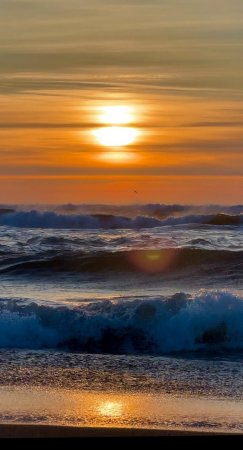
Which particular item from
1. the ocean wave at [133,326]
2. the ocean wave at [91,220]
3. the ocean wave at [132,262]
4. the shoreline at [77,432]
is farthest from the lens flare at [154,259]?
the ocean wave at [91,220]

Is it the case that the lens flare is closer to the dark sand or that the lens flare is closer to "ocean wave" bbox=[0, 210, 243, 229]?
the dark sand

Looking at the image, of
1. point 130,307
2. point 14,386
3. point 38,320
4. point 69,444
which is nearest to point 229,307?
point 130,307

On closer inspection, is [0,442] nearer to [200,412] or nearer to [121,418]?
[121,418]

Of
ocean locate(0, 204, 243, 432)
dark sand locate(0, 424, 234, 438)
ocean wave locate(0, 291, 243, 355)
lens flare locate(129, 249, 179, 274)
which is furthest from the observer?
lens flare locate(129, 249, 179, 274)

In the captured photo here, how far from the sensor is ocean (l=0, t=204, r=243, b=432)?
7582 mm

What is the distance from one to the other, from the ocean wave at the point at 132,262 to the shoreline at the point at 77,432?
13.6 metres

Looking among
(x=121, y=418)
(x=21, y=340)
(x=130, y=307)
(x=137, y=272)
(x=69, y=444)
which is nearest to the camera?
(x=69, y=444)

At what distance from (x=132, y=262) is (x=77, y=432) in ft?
53.3

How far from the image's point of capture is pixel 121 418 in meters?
7.09

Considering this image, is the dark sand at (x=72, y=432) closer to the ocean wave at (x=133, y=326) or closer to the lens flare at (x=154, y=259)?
the ocean wave at (x=133, y=326)

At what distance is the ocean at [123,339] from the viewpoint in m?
7.58

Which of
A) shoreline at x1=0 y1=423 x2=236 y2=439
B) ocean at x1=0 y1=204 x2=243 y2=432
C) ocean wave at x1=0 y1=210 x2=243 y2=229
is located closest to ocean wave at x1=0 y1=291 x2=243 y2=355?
ocean at x1=0 y1=204 x2=243 y2=432

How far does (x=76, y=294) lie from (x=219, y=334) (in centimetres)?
519

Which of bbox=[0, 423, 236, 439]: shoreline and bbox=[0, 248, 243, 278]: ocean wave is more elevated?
bbox=[0, 248, 243, 278]: ocean wave
